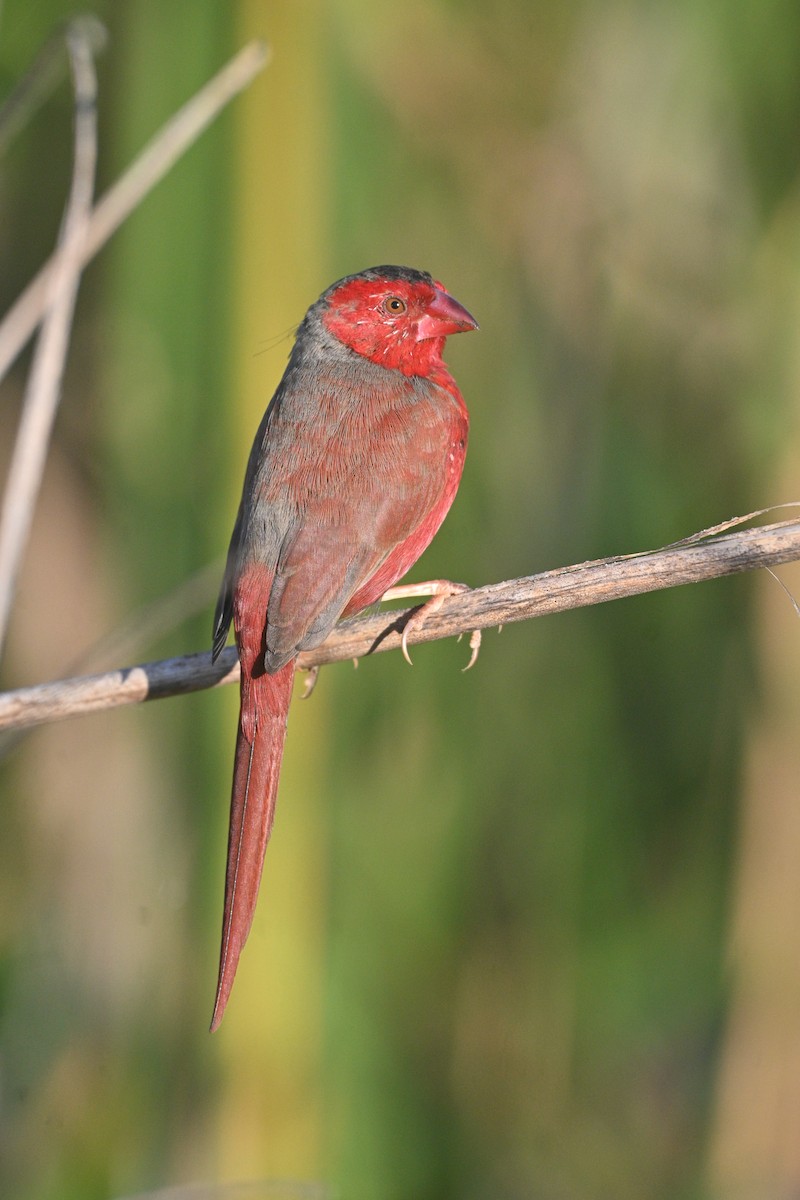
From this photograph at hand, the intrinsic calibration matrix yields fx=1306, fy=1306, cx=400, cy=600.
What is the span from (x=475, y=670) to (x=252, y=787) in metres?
1.15

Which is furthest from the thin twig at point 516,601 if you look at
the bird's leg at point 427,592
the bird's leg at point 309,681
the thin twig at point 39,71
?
the thin twig at point 39,71

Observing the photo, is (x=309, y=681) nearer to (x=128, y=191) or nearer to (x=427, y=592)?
(x=427, y=592)

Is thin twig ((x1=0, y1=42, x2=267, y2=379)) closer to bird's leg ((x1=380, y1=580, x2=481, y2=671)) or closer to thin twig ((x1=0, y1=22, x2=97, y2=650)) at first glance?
thin twig ((x1=0, y1=22, x2=97, y2=650))

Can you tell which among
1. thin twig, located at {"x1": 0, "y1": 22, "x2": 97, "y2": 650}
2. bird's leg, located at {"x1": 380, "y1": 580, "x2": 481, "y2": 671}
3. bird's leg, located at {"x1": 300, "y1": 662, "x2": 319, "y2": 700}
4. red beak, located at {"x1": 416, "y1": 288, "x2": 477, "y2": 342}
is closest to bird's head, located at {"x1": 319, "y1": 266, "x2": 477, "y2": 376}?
red beak, located at {"x1": 416, "y1": 288, "x2": 477, "y2": 342}

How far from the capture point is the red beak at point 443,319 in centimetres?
310

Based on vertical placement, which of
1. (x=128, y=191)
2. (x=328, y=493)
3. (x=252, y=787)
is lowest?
(x=252, y=787)

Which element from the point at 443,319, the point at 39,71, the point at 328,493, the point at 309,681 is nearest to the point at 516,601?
the point at 328,493

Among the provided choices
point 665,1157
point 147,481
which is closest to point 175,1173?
point 665,1157

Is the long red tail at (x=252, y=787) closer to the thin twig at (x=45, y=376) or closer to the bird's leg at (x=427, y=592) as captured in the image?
the bird's leg at (x=427, y=592)

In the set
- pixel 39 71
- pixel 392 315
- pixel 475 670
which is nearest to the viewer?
pixel 39 71

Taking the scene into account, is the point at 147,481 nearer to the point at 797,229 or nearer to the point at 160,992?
the point at 160,992

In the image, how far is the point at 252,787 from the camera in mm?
2371

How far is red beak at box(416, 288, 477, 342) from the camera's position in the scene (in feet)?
10.2

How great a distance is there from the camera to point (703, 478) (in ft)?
11.0
